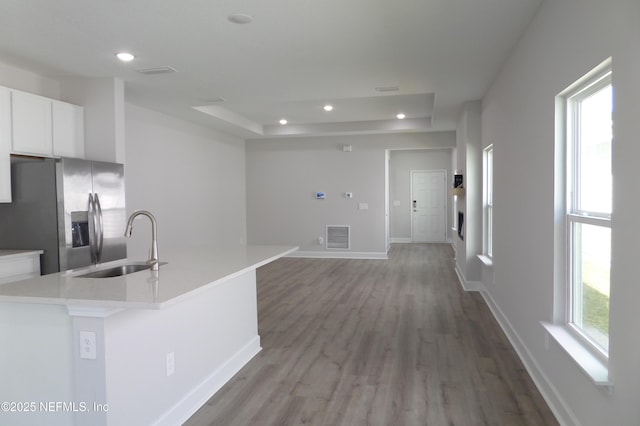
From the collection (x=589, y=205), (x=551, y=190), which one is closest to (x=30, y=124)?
(x=551, y=190)

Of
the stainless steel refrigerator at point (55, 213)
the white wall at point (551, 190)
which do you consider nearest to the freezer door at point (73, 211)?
the stainless steel refrigerator at point (55, 213)

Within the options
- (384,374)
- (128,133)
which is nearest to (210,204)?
(128,133)

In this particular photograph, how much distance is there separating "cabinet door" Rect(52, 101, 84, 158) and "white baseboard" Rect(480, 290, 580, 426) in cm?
468

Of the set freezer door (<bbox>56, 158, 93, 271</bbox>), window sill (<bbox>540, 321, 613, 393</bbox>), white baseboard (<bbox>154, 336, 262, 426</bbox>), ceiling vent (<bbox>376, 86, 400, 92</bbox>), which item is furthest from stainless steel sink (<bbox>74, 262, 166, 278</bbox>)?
ceiling vent (<bbox>376, 86, 400, 92</bbox>)

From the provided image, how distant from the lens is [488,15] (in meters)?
3.14

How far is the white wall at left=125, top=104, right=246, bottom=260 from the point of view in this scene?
6.09 meters

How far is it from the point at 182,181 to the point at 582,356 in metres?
6.26

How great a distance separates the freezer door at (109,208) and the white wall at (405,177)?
8.60 m

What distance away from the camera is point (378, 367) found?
3.44 meters

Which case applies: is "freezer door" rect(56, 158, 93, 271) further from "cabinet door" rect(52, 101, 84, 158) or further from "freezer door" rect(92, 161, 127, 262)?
"cabinet door" rect(52, 101, 84, 158)

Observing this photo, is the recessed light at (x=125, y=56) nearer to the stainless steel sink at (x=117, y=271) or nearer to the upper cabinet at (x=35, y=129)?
the upper cabinet at (x=35, y=129)

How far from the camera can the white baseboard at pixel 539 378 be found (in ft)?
8.07

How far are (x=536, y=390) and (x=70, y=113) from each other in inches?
194

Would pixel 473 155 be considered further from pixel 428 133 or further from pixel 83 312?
pixel 83 312
